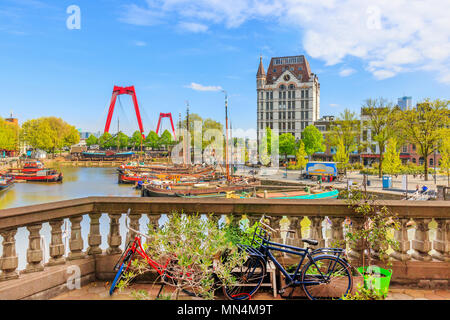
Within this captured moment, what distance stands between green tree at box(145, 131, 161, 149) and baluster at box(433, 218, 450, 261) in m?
122

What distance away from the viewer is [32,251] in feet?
13.0

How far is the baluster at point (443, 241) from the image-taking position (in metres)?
4.38

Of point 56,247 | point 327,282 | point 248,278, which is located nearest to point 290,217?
point 327,282

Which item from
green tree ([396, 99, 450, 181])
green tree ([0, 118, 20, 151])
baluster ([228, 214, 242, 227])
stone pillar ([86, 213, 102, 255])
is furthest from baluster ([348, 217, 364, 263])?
green tree ([0, 118, 20, 151])

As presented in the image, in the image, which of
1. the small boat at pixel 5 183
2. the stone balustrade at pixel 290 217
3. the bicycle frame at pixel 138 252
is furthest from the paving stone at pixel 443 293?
the small boat at pixel 5 183

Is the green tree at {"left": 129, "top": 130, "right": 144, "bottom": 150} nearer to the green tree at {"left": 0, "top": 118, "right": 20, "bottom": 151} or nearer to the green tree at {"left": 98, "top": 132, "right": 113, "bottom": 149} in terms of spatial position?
the green tree at {"left": 98, "top": 132, "right": 113, "bottom": 149}

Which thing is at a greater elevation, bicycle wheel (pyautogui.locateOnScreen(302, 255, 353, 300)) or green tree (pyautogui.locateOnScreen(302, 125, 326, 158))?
green tree (pyautogui.locateOnScreen(302, 125, 326, 158))

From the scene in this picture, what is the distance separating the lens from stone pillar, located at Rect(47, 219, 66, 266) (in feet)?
13.6

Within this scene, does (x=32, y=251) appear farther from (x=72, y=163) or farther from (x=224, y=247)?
(x=72, y=163)

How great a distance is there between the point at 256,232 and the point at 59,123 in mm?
103857

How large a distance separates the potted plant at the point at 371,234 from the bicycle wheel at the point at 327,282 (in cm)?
26

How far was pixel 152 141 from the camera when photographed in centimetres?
12475

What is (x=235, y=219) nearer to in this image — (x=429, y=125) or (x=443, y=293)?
(x=443, y=293)
